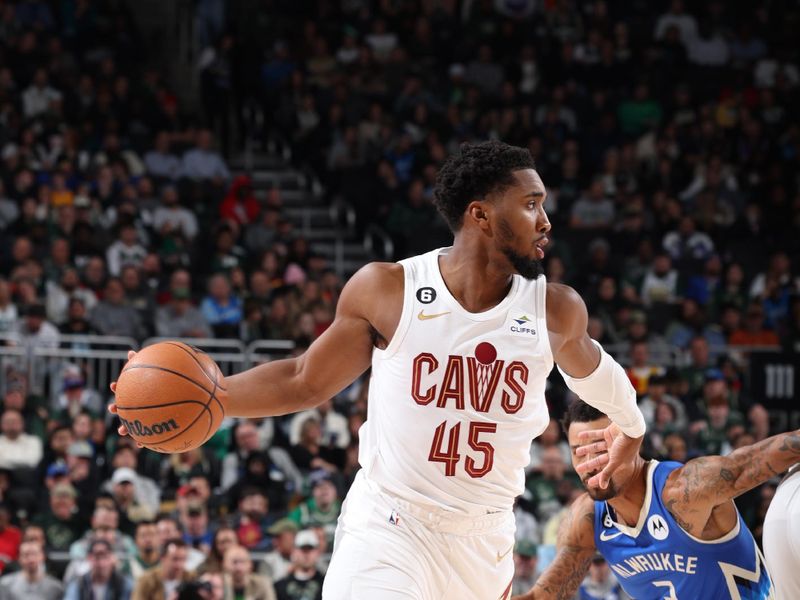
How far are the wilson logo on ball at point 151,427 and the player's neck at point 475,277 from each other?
1.11 metres

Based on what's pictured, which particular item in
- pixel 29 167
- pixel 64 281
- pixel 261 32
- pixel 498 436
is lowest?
pixel 498 436

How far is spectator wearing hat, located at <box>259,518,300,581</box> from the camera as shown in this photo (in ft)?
33.6

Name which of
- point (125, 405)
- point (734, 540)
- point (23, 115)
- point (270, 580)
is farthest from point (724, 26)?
point (125, 405)

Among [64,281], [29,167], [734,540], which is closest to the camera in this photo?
[734,540]

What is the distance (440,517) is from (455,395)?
450 millimetres

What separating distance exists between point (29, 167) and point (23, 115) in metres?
1.56

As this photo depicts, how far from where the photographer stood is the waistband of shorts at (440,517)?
14.7ft

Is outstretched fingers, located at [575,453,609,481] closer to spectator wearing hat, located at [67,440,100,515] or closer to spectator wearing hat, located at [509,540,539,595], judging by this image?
spectator wearing hat, located at [509,540,539,595]

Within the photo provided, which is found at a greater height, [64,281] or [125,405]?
[64,281]

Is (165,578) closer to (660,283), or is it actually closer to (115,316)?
(115,316)

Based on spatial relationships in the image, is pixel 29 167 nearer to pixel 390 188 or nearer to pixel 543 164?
pixel 390 188

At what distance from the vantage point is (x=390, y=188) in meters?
15.8

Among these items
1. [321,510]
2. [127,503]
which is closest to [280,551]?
[321,510]

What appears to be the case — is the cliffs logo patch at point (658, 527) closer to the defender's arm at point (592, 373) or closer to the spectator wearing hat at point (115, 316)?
the defender's arm at point (592, 373)
